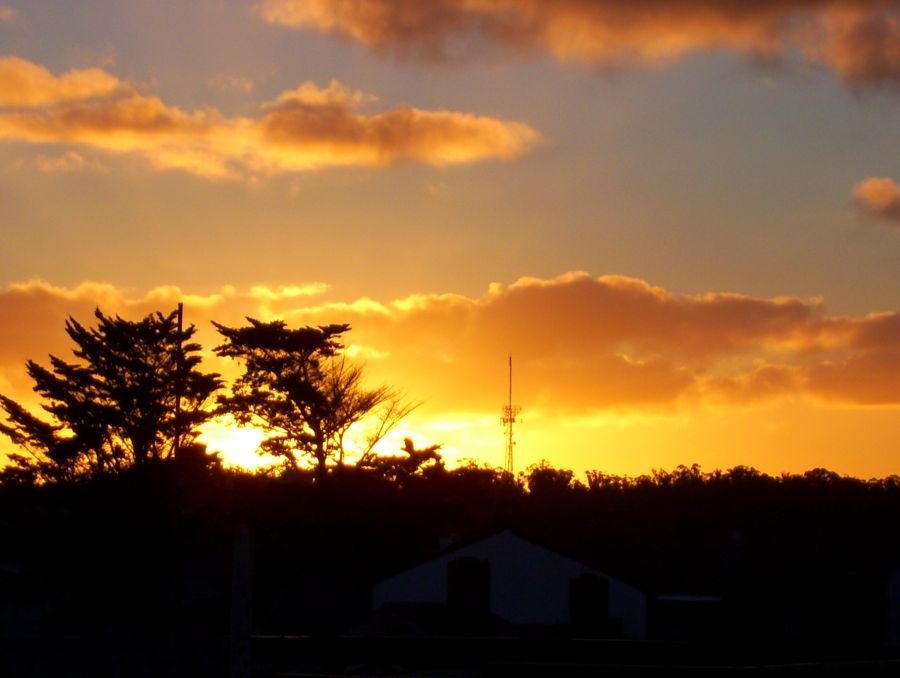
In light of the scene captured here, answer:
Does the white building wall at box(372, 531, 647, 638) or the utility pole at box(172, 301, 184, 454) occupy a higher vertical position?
the utility pole at box(172, 301, 184, 454)

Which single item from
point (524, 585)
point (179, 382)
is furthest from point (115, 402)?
point (524, 585)

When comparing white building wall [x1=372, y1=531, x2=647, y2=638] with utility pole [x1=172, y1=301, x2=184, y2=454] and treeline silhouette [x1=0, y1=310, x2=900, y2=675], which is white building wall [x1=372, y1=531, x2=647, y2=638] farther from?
utility pole [x1=172, y1=301, x2=184, y2=454]

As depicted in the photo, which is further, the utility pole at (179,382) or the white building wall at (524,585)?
the utility pole at (179,382)

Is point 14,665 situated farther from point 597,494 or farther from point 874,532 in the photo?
point 597,494

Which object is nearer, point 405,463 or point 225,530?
point 225,530

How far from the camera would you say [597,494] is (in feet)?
305

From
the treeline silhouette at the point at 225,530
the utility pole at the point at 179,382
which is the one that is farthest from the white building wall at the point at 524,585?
the utility pole at the point at 179,382

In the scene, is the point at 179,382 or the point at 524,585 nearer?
the point at 524,585

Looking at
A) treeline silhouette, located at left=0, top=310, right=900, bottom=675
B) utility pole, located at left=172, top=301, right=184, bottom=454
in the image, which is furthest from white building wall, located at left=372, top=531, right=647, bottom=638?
utility pole, located at left=172, top=301, right=184, bottom=454

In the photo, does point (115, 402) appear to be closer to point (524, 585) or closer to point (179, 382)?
point (179, 382)

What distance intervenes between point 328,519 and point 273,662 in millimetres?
40492

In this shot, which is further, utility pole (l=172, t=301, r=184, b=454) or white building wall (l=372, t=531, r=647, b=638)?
utility pole (l=172, t=301, r=184, b=454)

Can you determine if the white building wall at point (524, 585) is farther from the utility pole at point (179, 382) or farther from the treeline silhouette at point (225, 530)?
the utility pole at point (179, 382)

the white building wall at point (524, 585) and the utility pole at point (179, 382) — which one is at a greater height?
the utility pole at point (179, 382)
